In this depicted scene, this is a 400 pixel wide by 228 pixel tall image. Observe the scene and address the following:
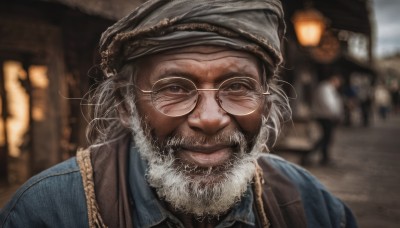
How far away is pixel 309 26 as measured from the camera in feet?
20.6

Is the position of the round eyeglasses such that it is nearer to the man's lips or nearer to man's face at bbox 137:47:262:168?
man's face at bbox 137:47:262:168

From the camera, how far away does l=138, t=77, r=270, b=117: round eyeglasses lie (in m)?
1.53

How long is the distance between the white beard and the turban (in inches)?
16.4

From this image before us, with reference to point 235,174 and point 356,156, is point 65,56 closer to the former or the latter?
point 235,174

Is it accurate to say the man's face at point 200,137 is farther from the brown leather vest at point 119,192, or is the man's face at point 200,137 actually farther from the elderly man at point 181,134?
the brown leather vest at point 119,192

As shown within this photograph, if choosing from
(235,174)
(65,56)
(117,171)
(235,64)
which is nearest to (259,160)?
(235,174)

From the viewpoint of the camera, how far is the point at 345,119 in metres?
16.7

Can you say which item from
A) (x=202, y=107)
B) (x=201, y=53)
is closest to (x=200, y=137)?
(x=202, y=107)

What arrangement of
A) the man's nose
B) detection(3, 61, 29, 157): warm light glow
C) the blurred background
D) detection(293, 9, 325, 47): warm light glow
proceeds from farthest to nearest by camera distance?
detection(293, 9, 325, 47): warm light glow → detection(3, 61, 29, 157): warm light glow → the blurred background → the man's nose

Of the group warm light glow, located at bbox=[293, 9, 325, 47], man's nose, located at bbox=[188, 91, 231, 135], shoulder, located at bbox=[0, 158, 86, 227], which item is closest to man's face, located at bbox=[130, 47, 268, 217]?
man's nose, located at bbox=[188, 91, 231, 135]

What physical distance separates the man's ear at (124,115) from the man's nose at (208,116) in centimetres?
46

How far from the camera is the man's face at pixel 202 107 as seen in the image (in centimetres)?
150

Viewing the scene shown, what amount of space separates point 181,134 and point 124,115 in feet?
1.53

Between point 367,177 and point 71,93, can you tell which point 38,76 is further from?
point 367,177
